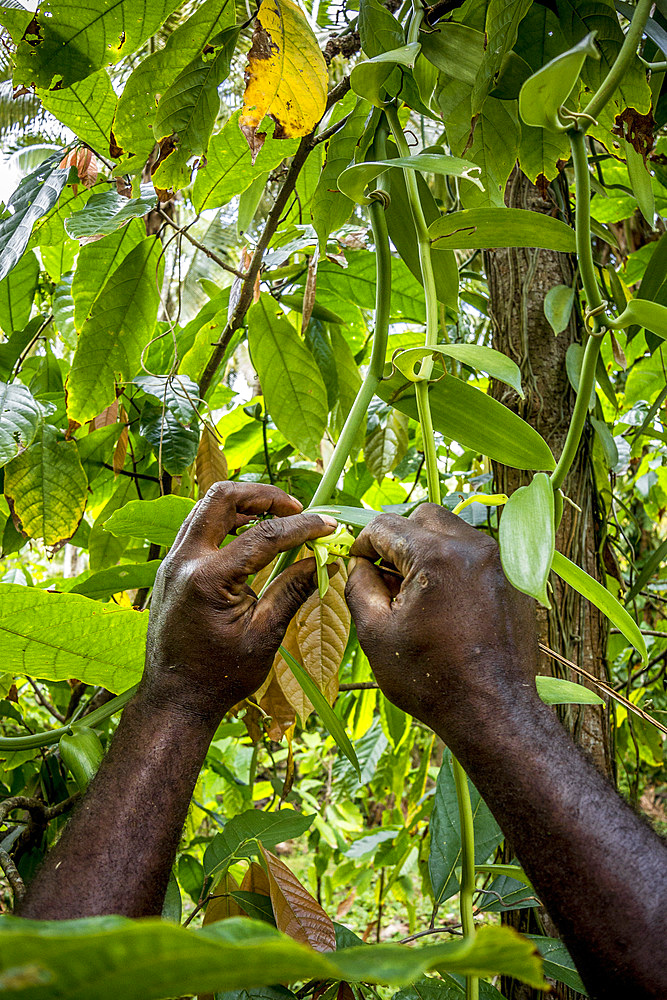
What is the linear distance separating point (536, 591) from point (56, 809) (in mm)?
531

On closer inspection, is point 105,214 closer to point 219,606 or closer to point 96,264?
point 96,264

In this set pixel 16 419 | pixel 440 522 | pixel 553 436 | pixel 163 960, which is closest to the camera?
pixel 163 960

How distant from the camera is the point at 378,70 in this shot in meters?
0.45

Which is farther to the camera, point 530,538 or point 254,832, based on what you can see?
point 254,832

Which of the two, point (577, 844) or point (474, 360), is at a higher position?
point (474, 360)

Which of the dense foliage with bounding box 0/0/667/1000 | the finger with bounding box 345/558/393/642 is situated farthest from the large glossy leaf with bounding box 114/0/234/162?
the finger with bounding box 345/558/393/642

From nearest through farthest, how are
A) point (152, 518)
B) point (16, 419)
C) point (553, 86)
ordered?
point (553, 86)
point (152, 518)
point (16, 419)

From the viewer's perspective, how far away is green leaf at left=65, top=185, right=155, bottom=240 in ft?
2.13

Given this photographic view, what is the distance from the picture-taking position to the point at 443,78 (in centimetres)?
57

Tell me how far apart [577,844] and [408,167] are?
383mm

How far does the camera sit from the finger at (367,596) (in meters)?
0.43

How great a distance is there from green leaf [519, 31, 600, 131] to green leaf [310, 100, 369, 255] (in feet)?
0.84

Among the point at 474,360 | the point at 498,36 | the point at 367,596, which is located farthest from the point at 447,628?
the point at 498,36

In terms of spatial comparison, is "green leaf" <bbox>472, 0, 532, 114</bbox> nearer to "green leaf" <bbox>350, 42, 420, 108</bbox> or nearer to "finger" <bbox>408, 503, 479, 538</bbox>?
"green leaf" <bbox>350, 42, 420, 108</bbox>
